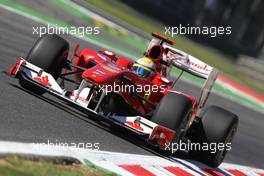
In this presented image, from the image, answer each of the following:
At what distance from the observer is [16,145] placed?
5.73m

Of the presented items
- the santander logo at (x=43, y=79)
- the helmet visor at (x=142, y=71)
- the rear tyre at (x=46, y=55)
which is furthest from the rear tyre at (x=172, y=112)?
the rear tyre at (x=46, y=55)

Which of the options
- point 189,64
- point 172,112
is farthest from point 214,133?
point 172,112

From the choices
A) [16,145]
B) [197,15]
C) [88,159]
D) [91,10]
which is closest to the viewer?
[16,145]

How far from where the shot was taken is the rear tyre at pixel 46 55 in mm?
8688

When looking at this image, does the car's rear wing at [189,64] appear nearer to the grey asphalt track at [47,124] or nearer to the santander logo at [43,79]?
the grey asphalt track at [47,124]

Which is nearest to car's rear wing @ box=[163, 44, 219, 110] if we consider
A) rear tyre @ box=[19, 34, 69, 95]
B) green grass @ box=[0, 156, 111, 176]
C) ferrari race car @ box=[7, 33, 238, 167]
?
ferrari race car @ box=[7, 33, 238, 167]

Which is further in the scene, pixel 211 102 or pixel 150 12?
A: pixel 150 12

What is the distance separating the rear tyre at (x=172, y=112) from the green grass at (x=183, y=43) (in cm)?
1631

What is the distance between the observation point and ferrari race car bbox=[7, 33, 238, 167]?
8219mm

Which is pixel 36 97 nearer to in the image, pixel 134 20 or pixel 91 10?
pixel 91 10

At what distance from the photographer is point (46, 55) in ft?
28.6

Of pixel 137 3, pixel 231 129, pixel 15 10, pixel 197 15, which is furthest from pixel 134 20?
pixel 231 129

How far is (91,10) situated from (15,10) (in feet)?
17.4

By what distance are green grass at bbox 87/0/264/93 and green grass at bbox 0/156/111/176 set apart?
1869 cm
